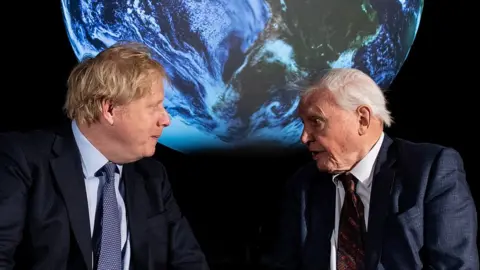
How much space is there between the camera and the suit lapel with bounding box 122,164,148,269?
2.07 metres

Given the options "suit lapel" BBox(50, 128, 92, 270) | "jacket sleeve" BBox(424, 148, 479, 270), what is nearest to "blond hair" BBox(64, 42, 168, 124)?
"suit lapel" BBox(50, 128, 92, 270)

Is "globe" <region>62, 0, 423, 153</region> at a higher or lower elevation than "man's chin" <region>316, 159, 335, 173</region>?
higher

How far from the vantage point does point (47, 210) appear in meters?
1.91

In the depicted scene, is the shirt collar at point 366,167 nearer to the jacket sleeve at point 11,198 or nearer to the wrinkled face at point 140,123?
the wrinkled face at point 140,123

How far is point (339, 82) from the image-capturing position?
7.13 ft

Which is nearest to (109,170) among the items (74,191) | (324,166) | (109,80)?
(74,191)

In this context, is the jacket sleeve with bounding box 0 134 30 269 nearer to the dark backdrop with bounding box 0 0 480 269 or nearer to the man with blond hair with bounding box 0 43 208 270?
the man with blond hair with bounding box 0 43 208 270

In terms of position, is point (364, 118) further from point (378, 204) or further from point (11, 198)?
point (11, 198)

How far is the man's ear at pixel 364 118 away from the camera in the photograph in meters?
2.17

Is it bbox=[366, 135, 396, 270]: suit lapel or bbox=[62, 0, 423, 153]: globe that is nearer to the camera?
bbox=[366, 135, 396, 270]: suit lapel

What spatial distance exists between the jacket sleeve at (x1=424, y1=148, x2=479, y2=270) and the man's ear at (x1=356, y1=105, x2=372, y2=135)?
271mm

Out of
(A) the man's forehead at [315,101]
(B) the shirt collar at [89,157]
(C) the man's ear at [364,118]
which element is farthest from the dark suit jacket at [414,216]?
(B) the shirt collar at [89,157]

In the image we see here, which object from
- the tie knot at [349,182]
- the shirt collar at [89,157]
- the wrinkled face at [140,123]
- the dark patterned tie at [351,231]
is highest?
the wrinkled face at [140,123]

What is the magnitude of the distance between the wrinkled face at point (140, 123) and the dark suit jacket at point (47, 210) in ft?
0.55
